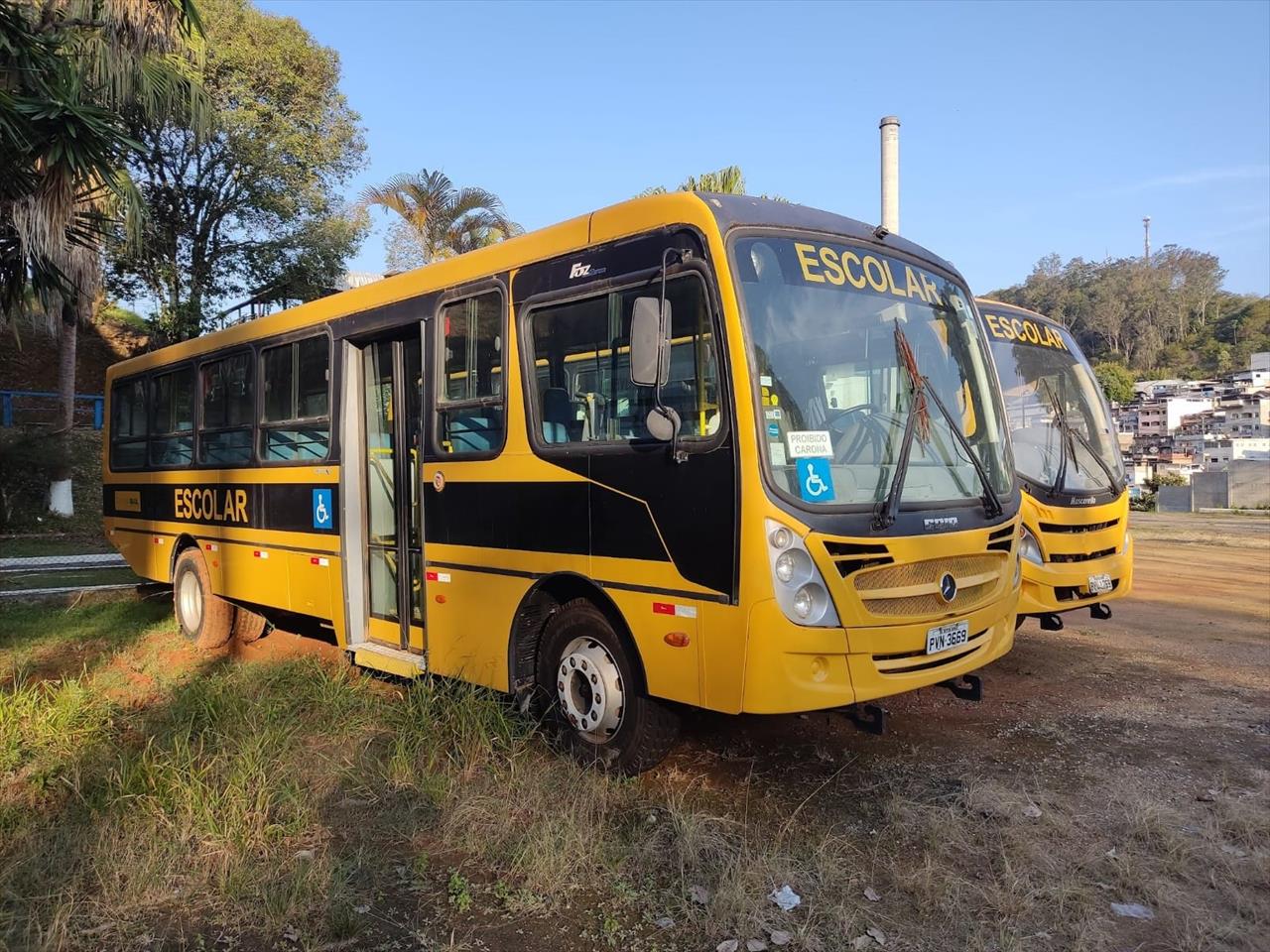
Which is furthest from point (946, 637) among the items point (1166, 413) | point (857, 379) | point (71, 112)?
point (1166, 413)

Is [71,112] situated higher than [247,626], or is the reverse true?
[71,112]

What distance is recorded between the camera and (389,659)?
644 centimetres

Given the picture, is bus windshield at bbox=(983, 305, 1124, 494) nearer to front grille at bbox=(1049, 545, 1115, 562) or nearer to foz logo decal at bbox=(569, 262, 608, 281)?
front grille at bbox=(1049, 545, 1115, 562)

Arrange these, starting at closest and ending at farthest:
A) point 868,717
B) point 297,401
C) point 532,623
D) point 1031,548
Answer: point 868,717 → point 532,623 → point 1031,548 → point 297,401

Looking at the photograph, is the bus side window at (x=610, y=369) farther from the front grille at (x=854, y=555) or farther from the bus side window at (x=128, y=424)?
the bus side window at (x=128, y=424)

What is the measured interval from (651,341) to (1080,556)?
4739 mm

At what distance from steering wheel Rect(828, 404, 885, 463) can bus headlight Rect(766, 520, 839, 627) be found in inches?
21.1

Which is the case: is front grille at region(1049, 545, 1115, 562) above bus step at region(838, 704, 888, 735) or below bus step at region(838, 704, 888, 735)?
above

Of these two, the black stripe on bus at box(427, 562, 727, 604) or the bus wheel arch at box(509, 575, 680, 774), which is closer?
the black stripe on bus at box(427, 562, 727, 604)

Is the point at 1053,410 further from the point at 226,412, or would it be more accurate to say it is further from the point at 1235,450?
the point at 1235,450

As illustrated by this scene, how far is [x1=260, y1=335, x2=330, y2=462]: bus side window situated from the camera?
7.18 meters

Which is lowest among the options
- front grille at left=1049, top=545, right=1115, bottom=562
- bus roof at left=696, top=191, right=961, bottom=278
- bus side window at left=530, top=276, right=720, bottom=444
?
front grille at left=1049, top=545, right=1115, bottom=562

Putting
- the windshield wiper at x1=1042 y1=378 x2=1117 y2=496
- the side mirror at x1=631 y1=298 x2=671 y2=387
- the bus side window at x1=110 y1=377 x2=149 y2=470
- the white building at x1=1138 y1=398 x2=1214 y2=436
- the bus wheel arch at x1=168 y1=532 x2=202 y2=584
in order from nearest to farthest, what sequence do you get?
the side mirror at x1=631 y1=298 x2=671 y2=387 → the windshield wiper at x1=1042 y1=378 x2=1117 y2=496 → the bus wheel arch at x1=168 y1=532 x2=202 y2=584 → the bus side window at x1=110 y1=377 x2=149 y2=470 → the white building at x1=1138 y1=398 x2=1214 y2=436

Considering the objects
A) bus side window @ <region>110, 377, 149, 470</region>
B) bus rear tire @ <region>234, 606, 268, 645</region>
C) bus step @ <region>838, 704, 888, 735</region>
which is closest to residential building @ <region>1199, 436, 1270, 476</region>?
bus rear tire @ <region>234, 606, 268, 645</region>
